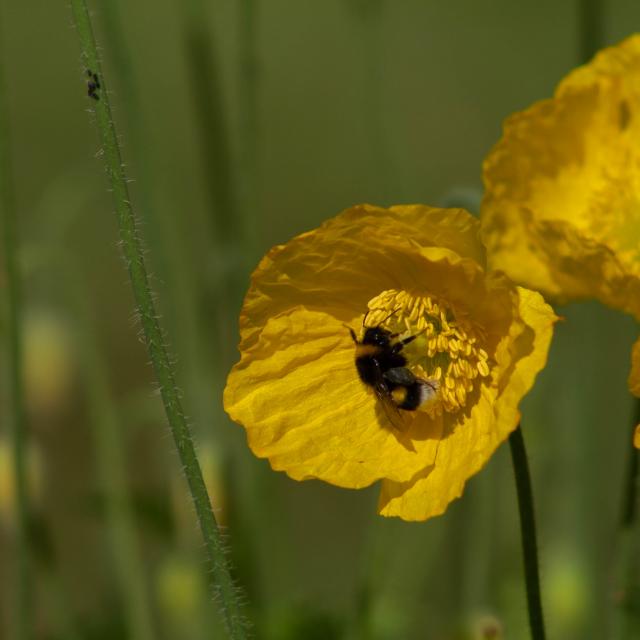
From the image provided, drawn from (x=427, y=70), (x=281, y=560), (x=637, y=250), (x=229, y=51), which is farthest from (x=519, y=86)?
(x=637, y=250)

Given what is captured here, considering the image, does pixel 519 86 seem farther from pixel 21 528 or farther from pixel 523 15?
pixel 21 528

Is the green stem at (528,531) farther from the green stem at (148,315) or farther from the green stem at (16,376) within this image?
the green stem at (16,376)

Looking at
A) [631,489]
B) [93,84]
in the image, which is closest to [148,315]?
[93,84]

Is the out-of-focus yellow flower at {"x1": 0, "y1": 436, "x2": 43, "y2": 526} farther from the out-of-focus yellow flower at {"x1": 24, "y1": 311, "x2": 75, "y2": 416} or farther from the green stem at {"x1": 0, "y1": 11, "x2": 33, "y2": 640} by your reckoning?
the green stem at {"x1": 0, "y1": 11, "x2": 33, "y2": 640}

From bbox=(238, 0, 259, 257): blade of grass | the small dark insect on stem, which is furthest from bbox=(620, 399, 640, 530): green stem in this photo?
bbox=(238, 0, 259, 257): blade of grass

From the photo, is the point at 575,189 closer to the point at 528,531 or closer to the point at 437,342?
the point at 437,342
